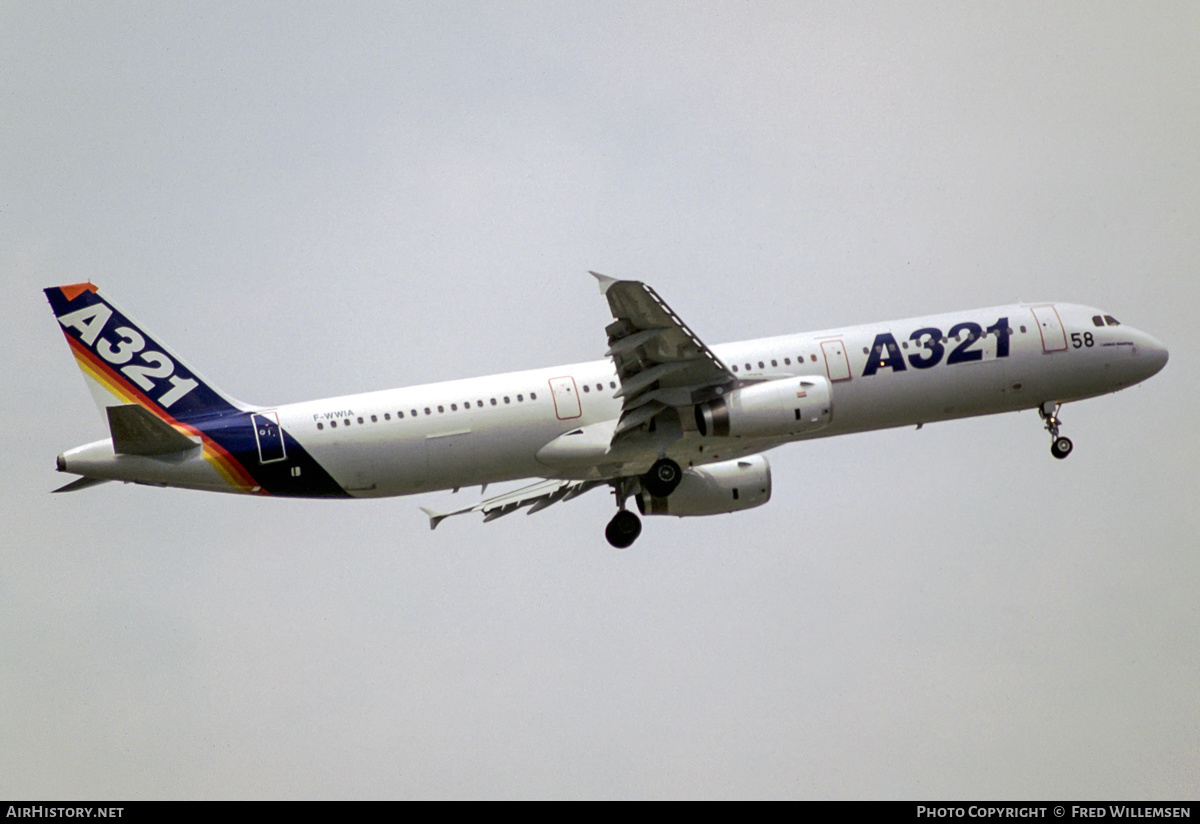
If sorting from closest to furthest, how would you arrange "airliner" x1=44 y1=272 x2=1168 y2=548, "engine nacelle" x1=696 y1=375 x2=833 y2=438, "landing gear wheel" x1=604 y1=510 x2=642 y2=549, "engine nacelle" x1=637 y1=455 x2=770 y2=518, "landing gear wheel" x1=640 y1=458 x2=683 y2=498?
"airliner" x1=44 y1=272 x2=1168 y2=548 < "engine nacelle" x1=696 y1=375 x2=833 y2=438 < "landing gear wheel" x1=640 y1=458 x2=683 y2=498 < "landing gear wheel" x1=604 y1=510 x2=642 y2=549 < "engine nacelle" x1=637 y1=455 x2=770 y2=518

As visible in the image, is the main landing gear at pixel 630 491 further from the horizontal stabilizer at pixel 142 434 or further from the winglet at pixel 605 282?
the horizontal stabilizer at pixel 142 434

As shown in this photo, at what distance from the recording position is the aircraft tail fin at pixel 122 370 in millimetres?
40281

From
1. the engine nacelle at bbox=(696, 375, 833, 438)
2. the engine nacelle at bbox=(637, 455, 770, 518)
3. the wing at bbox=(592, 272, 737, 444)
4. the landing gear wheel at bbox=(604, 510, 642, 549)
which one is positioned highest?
the wing at bbox=(592, 272, 737, 444)

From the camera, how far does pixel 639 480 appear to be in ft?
145

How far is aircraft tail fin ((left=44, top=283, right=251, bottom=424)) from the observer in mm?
40281

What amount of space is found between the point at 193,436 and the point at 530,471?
30.9ft

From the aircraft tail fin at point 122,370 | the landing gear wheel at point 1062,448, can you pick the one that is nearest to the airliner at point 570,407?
the aircraft tail fin at point 122,370

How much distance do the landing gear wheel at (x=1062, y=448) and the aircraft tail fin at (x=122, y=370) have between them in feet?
82.8

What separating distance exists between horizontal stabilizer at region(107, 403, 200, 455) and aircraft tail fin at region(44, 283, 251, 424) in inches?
67.1

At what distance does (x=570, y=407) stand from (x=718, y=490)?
7.83 m

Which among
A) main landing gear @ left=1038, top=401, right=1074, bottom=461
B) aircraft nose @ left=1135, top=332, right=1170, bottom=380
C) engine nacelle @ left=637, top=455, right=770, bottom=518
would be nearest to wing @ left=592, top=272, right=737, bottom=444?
engine nacelle @ left=637, top=455, right=770, bottom=518

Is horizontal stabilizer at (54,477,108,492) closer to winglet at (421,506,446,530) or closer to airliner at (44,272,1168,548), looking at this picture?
airliner at (44,272,1168,548)
